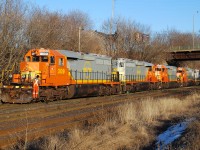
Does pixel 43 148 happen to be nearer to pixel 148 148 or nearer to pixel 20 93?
pixel 148 148

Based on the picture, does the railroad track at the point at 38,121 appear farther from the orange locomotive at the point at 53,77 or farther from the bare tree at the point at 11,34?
the bare tree at the point at 11,34

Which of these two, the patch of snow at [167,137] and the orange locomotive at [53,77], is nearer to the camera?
the patch of snow at [167,137]

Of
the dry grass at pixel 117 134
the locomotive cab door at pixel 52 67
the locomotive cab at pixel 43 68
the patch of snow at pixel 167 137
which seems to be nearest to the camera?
the patch of snow at pixel 167 137

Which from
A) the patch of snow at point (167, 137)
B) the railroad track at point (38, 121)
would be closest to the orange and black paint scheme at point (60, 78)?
the railroad track at point (38, 121)

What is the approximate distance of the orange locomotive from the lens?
55.4 feet

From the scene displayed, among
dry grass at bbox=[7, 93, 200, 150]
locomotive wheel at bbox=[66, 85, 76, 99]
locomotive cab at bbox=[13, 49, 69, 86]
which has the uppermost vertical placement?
locomotive cab at bbox=[13, 49, 69, 86]

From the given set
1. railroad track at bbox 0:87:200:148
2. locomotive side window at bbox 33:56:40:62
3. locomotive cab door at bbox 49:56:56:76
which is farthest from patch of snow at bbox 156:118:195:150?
locomotive side window at bbox 33:56:40:62

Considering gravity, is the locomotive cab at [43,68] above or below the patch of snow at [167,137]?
above

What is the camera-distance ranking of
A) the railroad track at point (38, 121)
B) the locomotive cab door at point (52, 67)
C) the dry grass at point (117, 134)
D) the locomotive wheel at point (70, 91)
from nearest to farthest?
1. the dry grass at point (117, 134)
2. the railroad track at point (38, 121)
3. the locomotive cab door at point (52, 67)
4. the locomotive wheel at point (70, 91)

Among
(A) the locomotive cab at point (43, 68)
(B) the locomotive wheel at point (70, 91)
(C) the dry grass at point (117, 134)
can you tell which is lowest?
(C) the dry grass at point (117, 134)

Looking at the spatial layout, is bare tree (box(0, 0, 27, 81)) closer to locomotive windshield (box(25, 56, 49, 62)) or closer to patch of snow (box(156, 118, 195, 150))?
locomotive windshield (box(25, 56, 49, 62))

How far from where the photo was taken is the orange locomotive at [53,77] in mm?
16875

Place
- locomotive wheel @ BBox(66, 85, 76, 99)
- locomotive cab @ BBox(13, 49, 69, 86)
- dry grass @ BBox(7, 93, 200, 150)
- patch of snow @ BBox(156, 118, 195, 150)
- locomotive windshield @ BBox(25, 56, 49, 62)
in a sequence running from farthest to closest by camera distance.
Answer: locomotive wheel @ BBox(66, 85, 76, 99) → locomotive windshield @ BBox(25, 56, 49, 62) → locomotive cab @ BBox(13, 49, 69, 86) → dry grass @ BBox(7, 93, 200, 150) → patch of snow @ BBox(156, 118, 195, 150)

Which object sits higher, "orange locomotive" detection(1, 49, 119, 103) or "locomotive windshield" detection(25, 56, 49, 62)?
"locomotive windshield" detection(25, 56, 49, 62)
